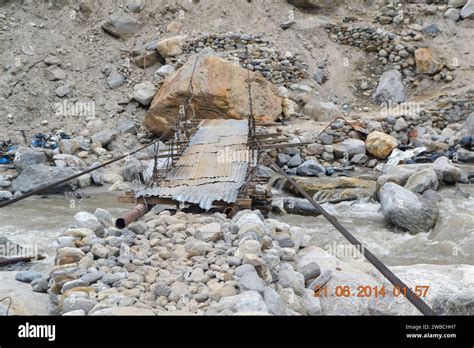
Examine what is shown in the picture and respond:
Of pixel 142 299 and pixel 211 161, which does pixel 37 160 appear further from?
pixel 142 299

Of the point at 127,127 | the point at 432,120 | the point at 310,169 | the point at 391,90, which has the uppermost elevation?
the point at 391,90

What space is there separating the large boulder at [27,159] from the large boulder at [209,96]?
2993mm

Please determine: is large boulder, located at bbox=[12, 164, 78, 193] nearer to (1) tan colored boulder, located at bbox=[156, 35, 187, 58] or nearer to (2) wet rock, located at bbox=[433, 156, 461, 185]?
(1) tan colored boulder, located at bbox=[156, 35, 187, 58]

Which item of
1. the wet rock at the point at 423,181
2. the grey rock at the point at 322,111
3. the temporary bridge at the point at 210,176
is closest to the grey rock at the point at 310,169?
the temporary bridge at the point at 210,176

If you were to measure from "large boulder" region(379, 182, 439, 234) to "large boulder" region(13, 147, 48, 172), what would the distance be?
23.9ft

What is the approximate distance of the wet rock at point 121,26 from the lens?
14422 millimetres

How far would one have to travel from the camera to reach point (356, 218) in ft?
22.1

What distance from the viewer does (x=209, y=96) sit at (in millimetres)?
10750

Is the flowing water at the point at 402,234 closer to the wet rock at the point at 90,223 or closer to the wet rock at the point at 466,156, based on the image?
the wet rock at the point at 466,156

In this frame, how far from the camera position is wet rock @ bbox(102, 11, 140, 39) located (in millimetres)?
14422

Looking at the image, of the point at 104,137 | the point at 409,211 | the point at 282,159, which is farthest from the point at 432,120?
the point at 104,137

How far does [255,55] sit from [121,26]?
4.95 m

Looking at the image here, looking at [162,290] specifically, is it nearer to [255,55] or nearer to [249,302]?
[249,302]

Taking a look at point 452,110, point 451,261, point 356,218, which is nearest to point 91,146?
point 356,218
